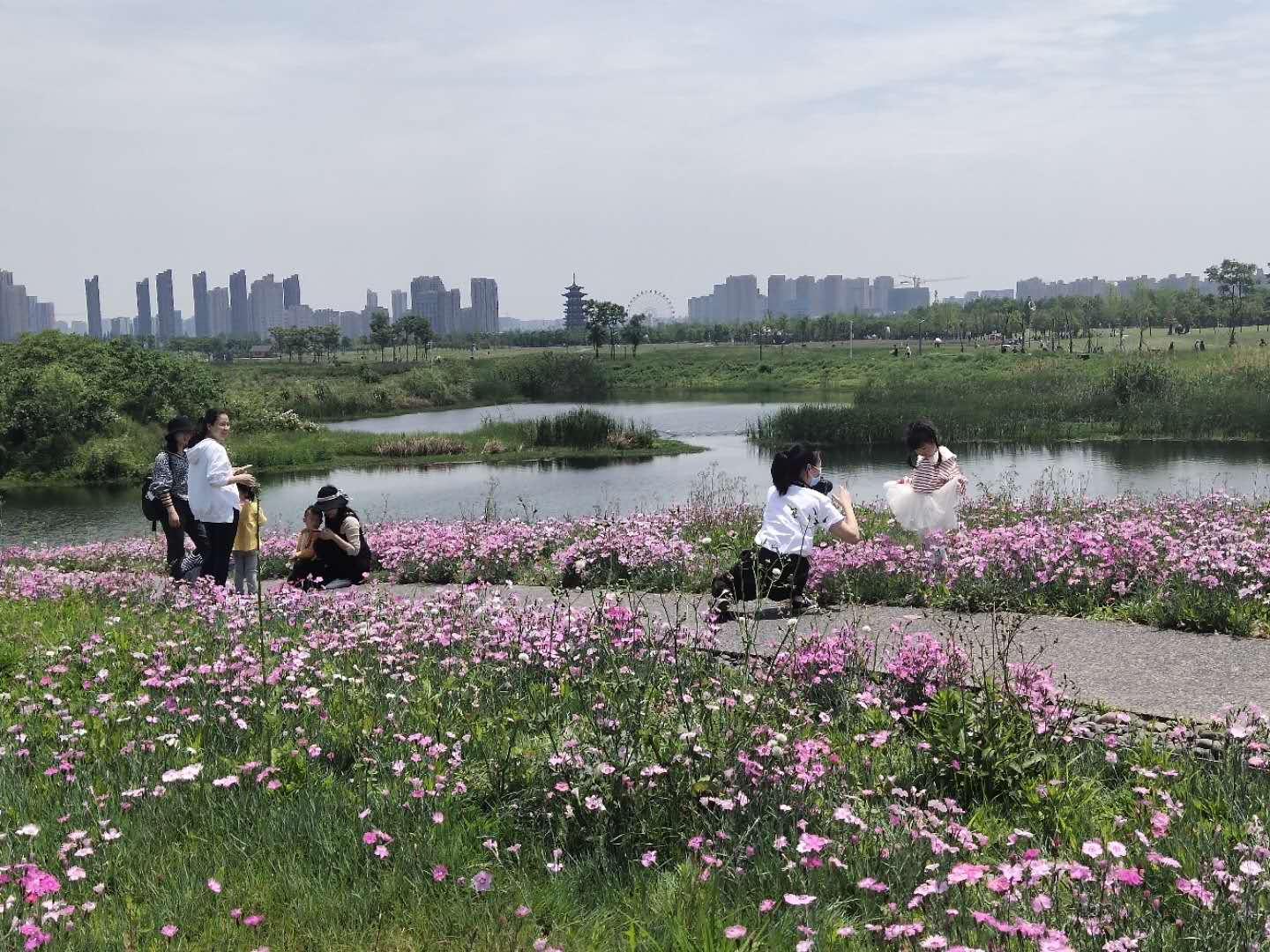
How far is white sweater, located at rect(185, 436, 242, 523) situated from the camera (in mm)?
10609

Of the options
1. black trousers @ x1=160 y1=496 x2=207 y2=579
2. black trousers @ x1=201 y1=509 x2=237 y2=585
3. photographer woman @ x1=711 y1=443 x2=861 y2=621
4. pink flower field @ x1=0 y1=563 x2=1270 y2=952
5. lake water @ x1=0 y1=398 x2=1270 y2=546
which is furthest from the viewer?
lake water @ x1=0 y1=398 x2=1270 y2=546

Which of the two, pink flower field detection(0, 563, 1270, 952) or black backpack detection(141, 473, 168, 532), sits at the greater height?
black backpack detection(141, 473, 168, 532)

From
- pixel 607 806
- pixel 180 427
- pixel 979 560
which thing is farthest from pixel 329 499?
pixel 607 806

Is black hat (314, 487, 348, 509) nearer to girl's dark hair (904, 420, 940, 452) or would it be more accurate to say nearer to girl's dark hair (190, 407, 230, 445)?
girl's dark hair (190, 407, 230, 445)

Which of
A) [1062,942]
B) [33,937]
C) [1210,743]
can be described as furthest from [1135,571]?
[33,937]

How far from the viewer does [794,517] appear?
886 centimetres

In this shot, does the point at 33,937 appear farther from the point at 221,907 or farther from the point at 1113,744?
the point at 1113,744

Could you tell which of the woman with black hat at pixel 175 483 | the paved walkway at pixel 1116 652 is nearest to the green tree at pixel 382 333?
the woman with black hat at pixel 175 483

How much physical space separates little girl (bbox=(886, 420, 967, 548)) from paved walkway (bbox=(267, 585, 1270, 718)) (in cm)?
194

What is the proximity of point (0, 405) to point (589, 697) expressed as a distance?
50.0 metres

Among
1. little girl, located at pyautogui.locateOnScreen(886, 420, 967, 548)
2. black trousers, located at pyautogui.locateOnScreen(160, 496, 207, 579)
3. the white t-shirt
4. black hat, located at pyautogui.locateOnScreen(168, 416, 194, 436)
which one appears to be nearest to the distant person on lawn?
black trousers, located at pyautogui.locateOnScreen(160, 496, 207, 579)

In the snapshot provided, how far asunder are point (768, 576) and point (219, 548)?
18.3ft

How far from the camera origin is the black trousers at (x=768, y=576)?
27.8 ft

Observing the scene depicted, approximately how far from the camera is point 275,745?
5254 mm
